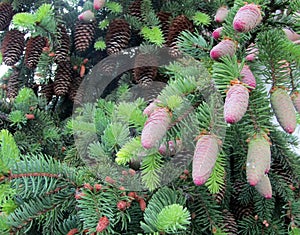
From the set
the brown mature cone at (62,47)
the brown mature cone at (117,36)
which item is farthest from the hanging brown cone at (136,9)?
the brown mature cone at (62,47)

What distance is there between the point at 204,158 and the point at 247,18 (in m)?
0.17

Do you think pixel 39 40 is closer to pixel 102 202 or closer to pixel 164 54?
pixel 164 54

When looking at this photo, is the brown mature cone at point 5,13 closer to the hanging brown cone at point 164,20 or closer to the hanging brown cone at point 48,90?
the hanging brown cone at point 48,90

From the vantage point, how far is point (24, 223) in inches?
22.5

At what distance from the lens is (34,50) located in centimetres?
86

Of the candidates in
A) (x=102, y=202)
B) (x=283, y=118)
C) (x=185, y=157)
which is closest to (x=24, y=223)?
(x=102, y=202)

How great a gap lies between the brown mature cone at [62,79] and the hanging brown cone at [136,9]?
7.3 inches

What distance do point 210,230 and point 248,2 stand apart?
336 mm

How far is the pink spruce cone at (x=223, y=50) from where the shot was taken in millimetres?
498

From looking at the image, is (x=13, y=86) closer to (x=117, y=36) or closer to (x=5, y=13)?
(x=5, y=13)

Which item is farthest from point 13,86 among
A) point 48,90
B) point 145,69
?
point 145,69

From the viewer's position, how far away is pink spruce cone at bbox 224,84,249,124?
404mm

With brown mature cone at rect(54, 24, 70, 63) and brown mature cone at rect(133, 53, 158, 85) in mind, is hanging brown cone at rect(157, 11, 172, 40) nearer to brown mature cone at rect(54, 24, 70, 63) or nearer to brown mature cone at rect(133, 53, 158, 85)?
brown mature cone at rect(133, 53, 158, 85)

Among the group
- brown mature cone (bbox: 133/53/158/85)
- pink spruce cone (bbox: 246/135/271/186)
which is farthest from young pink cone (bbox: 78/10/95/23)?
pink spruce cone (bbox: 246/135/271/186)
